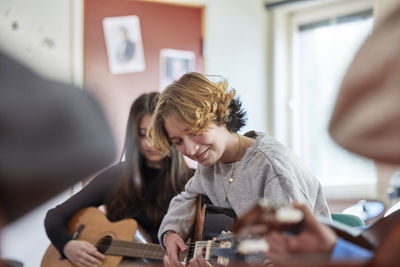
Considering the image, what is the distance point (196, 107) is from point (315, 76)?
6.83ft

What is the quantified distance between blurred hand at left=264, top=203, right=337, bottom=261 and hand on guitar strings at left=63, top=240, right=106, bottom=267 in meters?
1.72

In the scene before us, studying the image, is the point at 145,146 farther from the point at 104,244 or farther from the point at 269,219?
the point at 269,219

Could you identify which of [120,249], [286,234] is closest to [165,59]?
[120,249]

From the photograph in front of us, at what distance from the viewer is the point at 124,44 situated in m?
2.87

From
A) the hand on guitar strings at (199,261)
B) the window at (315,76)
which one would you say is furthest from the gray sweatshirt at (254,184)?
the window at (315,76)

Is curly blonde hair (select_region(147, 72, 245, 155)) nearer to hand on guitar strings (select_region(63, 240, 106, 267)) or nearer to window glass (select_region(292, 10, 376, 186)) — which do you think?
hand on guitar strings (select_region(63, 240, 106, 267))

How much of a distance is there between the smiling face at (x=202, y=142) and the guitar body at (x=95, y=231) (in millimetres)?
712

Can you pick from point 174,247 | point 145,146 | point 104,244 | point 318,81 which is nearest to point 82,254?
point 104,244

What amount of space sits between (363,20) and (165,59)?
118 centimetres

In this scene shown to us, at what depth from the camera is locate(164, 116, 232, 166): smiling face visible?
1.42m

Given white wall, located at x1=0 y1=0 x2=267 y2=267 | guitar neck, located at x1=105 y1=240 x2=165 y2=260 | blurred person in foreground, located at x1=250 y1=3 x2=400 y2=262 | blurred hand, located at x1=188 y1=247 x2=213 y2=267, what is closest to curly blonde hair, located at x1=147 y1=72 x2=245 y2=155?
blurred hand, located at x1=188 y1=247 x2=213 y2=267

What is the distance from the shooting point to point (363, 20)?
3057mm

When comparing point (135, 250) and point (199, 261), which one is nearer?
point (199, 261)

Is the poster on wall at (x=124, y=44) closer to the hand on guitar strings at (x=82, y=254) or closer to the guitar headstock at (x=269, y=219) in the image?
the hand on guitar strings at (x=82, y=254)
